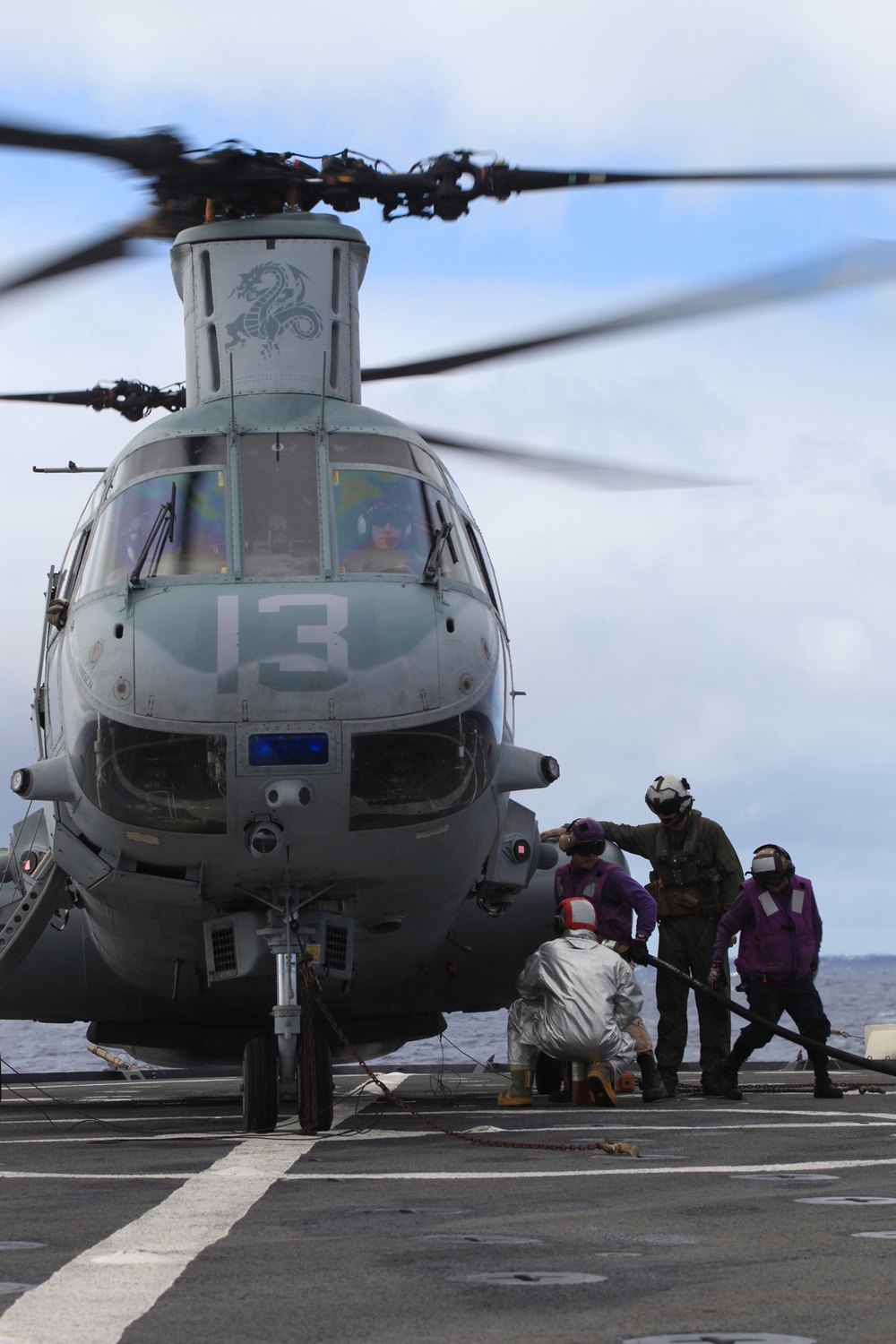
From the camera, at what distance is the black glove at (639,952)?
10.4m

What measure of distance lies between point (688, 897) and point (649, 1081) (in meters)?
1.30

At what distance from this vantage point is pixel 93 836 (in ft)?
29.1

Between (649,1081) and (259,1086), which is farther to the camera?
(649,1081)

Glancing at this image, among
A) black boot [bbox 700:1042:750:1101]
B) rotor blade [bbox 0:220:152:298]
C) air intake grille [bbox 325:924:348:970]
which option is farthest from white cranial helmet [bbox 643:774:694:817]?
rotor blade [bbox 0:220:152:298]

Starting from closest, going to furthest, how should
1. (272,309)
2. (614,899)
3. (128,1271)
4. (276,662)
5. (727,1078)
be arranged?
1. (128,1271)
2. (276,662)
3. (727,1078)
4. (614,899)
5. (272,309)

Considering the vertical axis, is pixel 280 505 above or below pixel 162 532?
above

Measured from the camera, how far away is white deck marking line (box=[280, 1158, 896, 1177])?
5.71m

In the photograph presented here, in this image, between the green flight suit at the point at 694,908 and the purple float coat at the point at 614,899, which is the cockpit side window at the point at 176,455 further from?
the green flight suit at the point at 694,908

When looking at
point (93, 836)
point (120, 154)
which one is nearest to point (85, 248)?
point (120, 154)

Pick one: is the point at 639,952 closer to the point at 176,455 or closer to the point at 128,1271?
the point at 176,455

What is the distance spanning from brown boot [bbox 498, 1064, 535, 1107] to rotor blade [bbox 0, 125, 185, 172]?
5814 mm

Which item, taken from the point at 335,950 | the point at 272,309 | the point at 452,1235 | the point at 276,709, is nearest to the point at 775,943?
the point at 335,950

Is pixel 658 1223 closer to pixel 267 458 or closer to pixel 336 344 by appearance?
pixel 267 458

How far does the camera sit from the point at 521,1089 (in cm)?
1020
